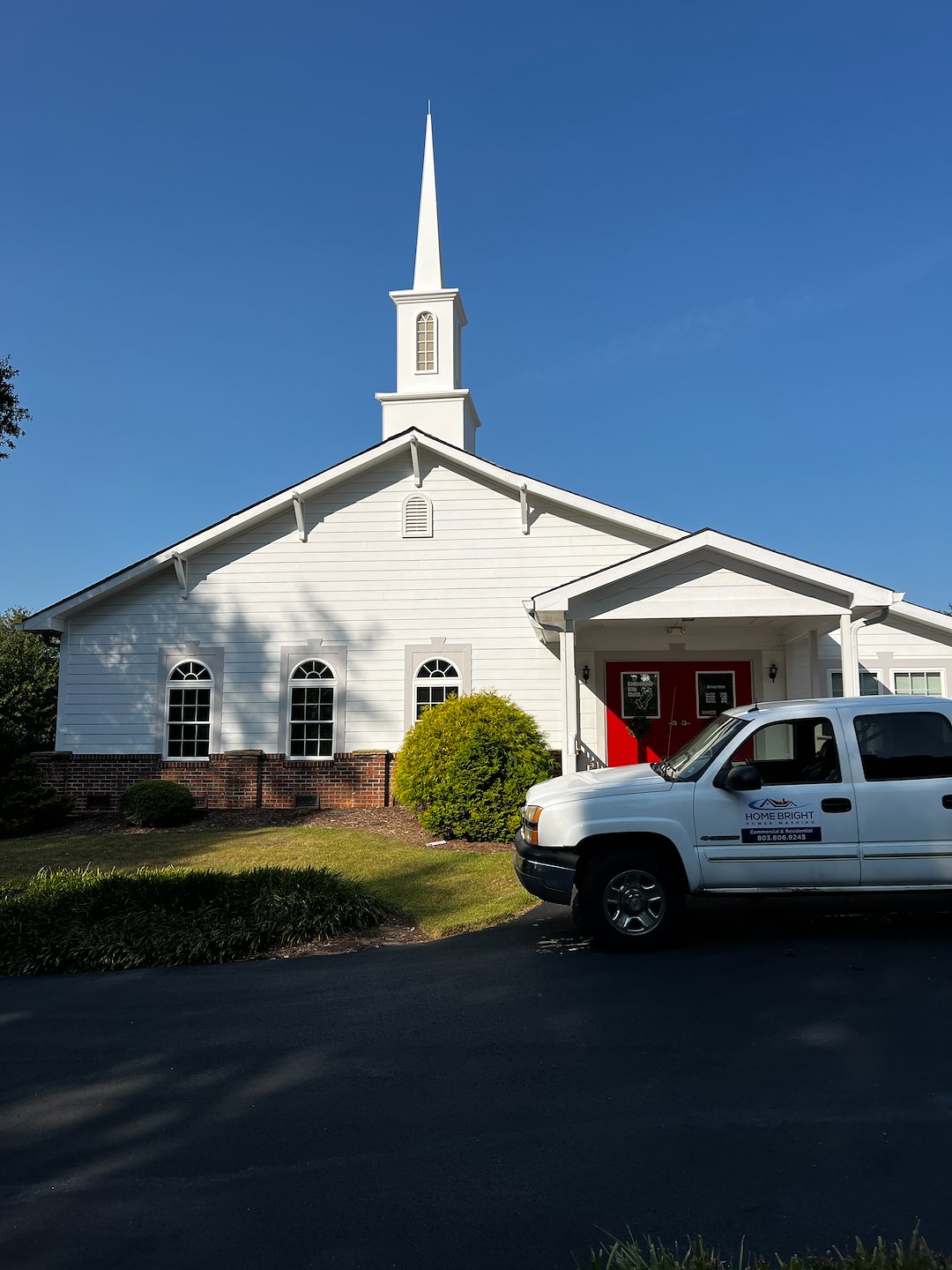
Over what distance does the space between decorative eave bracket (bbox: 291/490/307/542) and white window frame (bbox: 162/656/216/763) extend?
2.86 m

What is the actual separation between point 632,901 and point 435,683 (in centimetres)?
982

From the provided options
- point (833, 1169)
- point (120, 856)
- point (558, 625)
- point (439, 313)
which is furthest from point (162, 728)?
point (833, 1169)

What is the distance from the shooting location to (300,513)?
55.4 ft

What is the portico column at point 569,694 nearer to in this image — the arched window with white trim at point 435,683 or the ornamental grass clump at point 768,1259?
the arched window with white trim at point 435,683

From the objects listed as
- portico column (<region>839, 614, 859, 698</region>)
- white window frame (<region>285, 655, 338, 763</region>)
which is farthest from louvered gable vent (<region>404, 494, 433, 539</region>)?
portico column (<region>839, 614, 859, 698</region>)

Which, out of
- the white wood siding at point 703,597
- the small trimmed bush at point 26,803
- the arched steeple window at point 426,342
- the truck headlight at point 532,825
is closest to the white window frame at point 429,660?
the white wood siding at point 703,597

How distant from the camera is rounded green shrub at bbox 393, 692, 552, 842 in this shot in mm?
13203

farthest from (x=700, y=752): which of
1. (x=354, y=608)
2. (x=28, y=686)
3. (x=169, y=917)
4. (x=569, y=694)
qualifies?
(x=28, y=686)

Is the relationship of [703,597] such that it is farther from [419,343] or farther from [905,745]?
[419,343]

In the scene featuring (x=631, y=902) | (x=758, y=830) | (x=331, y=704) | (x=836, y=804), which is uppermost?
(x=331, y=704)

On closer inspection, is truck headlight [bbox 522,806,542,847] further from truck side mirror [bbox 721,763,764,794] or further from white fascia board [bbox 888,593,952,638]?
white fascia board [bbox 888,593,952,638]

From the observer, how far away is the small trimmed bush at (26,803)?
1497 cm

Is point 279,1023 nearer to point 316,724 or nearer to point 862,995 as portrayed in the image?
point 862,995

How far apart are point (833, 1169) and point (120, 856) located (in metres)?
10.9
